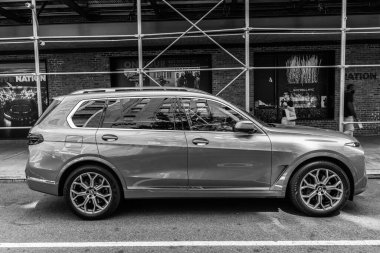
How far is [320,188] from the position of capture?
5148 millimetres

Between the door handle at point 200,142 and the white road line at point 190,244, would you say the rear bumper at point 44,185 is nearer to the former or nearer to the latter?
the white road line at point 190,244

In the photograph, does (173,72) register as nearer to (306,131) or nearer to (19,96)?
(19,96)

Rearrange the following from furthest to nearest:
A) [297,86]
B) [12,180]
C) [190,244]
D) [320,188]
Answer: [297,86], [12,180], [320,188], [190,244]

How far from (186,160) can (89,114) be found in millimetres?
1494

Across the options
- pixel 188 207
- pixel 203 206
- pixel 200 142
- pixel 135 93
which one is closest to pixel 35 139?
pixel 135 93

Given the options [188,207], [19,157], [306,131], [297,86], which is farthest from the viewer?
[297,86]

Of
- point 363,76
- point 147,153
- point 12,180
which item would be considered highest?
point 363,76

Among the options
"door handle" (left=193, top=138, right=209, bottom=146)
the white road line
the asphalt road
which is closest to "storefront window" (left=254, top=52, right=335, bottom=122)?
the asphalt road

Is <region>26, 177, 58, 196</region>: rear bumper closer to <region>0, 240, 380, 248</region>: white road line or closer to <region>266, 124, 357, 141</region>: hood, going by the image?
<region>0, 240, 380, 248</region>: white road line

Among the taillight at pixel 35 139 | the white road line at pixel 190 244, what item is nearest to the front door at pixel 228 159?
the white road line at pixel 190 244

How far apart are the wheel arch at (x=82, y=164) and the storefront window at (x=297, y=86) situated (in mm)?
7804

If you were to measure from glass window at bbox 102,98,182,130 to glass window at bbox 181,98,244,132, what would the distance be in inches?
7.1

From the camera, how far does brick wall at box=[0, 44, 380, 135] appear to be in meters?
12.0

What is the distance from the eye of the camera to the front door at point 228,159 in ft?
16.7
